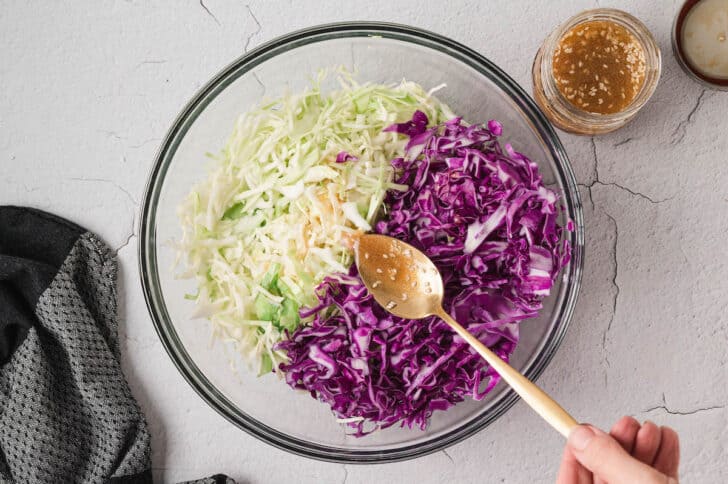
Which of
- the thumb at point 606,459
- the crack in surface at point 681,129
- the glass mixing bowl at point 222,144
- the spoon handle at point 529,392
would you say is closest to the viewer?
the thumb at point 606,459

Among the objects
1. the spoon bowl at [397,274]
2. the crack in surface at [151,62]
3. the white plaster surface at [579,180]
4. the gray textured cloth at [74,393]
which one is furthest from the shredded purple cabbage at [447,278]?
the crack in surface at [151,62]

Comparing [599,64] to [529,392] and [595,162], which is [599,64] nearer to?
[595,162]

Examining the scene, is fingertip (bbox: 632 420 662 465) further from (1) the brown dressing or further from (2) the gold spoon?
(1) the brown dressing

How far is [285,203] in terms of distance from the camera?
145 centimetres

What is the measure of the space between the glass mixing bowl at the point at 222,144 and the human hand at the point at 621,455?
41cm

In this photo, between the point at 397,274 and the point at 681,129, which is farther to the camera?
the point at 681,129

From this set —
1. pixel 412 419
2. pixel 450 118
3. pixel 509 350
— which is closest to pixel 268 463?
pixel 412 419

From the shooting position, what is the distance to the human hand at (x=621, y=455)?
945 mm

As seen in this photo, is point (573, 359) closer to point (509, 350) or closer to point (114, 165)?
point (509, 350)

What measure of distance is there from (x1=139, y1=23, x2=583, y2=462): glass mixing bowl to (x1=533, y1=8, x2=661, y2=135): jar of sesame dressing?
0.45ft

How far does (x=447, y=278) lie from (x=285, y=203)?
40 centimetres

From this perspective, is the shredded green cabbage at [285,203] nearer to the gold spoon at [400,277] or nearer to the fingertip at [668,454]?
the gold spoon at [400,277]

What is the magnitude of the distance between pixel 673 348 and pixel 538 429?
0.42 meters

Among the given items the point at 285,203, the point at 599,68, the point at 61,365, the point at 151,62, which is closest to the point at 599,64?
the point at 599,68
